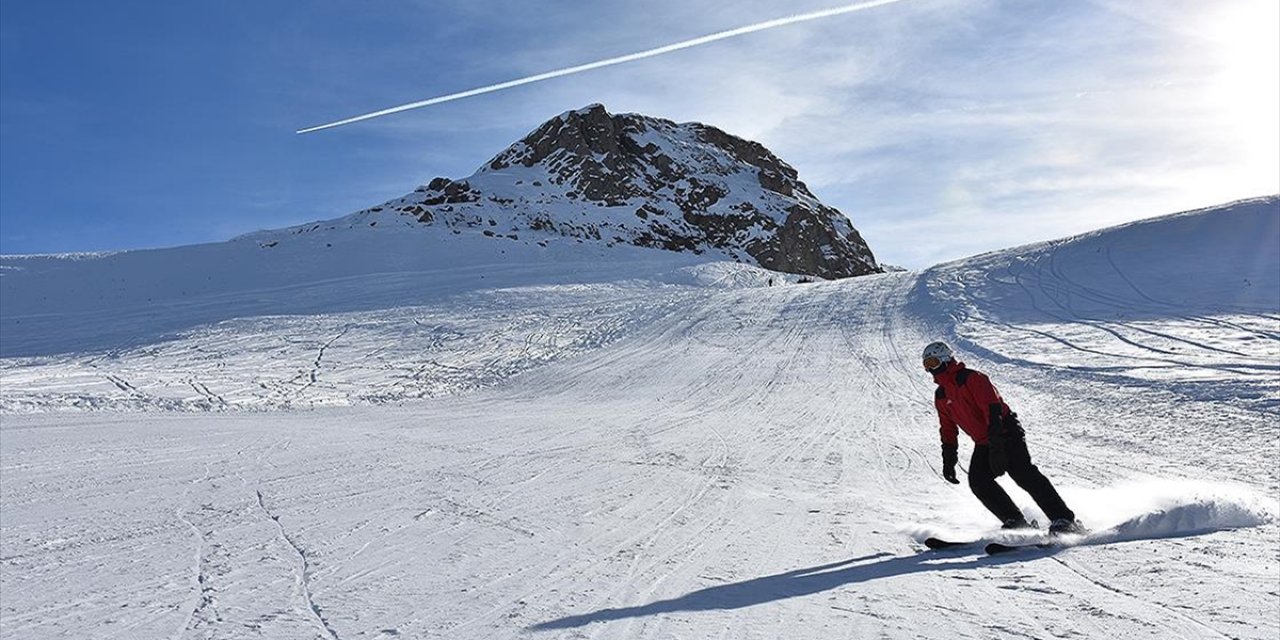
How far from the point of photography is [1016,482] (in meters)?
6.00

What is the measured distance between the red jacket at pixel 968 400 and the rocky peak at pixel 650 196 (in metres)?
44.5

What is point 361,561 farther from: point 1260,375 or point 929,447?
point 1260,375

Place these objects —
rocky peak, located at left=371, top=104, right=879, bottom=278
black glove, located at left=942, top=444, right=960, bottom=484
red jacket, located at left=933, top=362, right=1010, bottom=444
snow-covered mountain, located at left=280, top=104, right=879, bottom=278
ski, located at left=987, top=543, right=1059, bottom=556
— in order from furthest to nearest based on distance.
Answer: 1. rocky peak, located at left=371, top=104, right=879, bottom=278
2. snow-covered mountain, located at left=280, top=104, right=879, bottom=278
3. black glove, located at left=942, top=444, right=960, bottom=484
4. red jacket, located at left=933, top=362, right=1010, bottom=444
5. ski, located at left=987, top=543, right=1059, bottom=556

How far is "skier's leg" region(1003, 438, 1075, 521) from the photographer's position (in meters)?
5.91

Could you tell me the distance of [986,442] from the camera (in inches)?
238

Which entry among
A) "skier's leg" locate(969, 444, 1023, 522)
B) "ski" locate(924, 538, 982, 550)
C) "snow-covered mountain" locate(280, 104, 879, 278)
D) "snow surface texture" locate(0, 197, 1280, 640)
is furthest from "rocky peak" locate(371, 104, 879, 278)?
"ski" locate(924, 538, 982, 550)

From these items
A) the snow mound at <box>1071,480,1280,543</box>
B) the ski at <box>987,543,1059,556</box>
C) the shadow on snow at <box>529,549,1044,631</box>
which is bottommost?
the snow mound at <box>1071,480,1280,543</box>

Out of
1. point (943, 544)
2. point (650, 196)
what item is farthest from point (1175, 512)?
point (650, 196)

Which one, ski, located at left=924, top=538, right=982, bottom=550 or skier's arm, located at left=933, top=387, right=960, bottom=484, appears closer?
ski, located at left=924, top=538, right=982, bottom=550

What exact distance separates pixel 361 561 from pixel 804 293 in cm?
2514

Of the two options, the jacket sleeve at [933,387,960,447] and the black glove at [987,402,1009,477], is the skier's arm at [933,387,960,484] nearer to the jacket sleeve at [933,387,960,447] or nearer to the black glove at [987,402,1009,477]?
the jacket sleeve at [933,387,960,447]

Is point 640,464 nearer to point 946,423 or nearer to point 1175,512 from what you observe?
point 946,423

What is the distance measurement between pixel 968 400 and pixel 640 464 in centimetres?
411

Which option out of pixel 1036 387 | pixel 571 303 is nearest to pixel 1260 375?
pixel 1036 387
